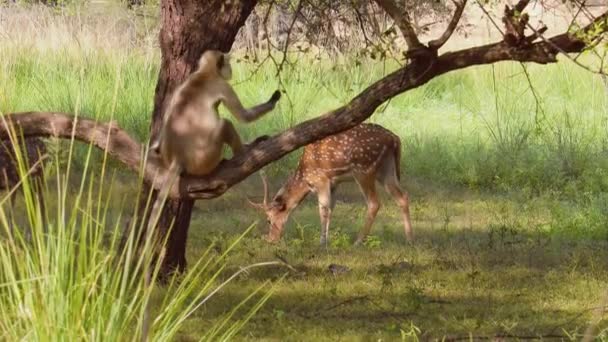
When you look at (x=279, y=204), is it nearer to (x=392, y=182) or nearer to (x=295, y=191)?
(x=295, y=191)

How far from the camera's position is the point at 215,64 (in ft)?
28.8

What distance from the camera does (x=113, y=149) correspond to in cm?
782

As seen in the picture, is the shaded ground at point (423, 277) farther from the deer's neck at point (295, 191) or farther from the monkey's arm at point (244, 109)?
the monkey's arm at point (244, 109)

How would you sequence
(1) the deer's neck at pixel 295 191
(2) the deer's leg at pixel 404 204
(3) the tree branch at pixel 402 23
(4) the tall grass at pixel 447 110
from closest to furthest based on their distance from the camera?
(3) the tree branch at pixel 402 23
(2) the deer's leg at pixel 404 204
(1) the deer's neck at pixel 295 191
(4) the tall grass at pixel 447 110

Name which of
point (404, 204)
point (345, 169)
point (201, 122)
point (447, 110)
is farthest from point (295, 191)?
point (447, 110)

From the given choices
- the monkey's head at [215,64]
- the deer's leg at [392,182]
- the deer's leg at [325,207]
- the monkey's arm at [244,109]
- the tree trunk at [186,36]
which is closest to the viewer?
the monkey's arm at [244,109]

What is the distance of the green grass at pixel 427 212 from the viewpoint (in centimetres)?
916

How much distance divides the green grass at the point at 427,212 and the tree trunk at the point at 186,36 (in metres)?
0.25

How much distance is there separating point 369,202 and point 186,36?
10.9ft

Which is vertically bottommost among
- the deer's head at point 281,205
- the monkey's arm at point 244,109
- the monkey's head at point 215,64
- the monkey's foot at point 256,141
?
the deer's head at point 281,205

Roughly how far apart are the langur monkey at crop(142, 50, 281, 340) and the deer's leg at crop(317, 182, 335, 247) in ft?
11.3

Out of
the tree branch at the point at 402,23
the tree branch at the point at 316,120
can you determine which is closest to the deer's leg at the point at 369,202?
the tree branch at the point at 316,120

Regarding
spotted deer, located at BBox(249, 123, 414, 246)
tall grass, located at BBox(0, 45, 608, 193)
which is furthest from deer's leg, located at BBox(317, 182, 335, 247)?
tall grass, located at BBox(0, 45, 608, 193)

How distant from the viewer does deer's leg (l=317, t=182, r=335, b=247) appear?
12.1 meters
